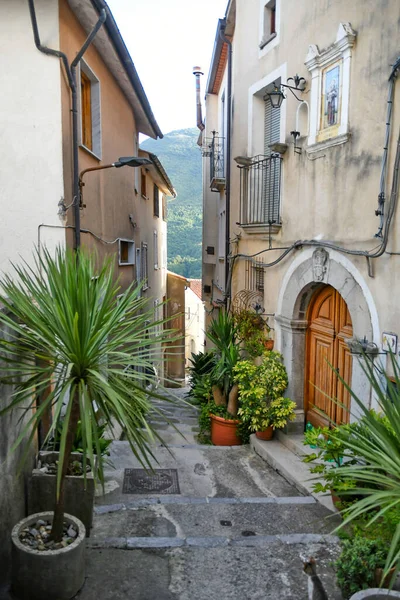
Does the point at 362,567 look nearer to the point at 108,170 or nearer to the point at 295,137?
the point at 295,137

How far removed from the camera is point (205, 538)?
4844 millimetres

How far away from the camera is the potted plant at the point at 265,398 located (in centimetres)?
804

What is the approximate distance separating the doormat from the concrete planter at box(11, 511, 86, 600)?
A: 2600mm

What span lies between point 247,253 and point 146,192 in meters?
7.43

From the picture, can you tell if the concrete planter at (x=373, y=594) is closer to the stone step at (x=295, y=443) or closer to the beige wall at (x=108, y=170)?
the stone step at (x=295, y=443)

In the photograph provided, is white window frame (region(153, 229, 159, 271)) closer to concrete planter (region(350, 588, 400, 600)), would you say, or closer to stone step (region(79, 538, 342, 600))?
stone step (region(79, 538, 342, 600))

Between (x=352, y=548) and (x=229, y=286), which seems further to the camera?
(x=229, y=286)

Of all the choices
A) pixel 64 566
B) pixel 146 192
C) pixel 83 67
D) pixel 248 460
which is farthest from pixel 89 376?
pixel 146 192

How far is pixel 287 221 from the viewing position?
8.44 meters

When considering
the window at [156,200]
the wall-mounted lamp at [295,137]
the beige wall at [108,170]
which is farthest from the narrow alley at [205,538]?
the window at [156,200]

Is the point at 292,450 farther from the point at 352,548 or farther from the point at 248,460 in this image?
the point at 352,548

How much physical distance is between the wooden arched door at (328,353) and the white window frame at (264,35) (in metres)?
4.59

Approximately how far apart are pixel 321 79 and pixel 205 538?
20.4 ft

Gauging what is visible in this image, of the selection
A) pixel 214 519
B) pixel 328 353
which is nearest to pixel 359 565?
pixel 214 519
